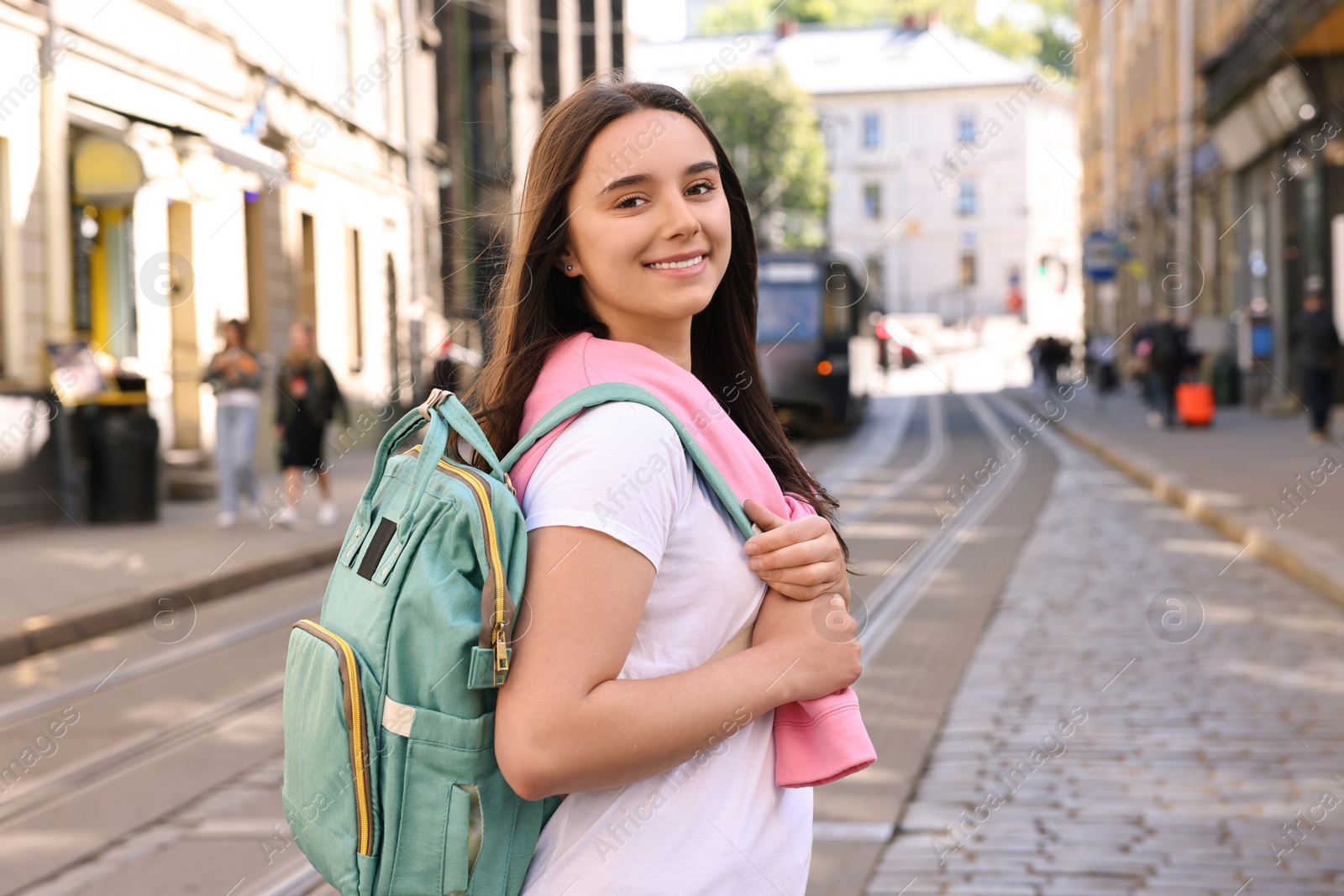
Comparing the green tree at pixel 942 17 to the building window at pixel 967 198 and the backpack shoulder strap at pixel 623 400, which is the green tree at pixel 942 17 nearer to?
the building window at pixel 967 198

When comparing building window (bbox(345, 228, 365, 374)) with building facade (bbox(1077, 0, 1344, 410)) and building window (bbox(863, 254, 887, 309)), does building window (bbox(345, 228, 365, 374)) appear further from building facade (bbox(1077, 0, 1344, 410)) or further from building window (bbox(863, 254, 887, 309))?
building window (bbox(863, 254, 887, 309))

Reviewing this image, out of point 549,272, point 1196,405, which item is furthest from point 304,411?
point 1196,405

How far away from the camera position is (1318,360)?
1694cm

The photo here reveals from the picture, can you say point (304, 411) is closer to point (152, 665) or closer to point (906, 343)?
point (152, 665)

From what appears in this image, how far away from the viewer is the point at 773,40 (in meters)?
79.4

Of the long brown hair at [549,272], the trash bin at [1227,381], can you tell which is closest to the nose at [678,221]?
the long brown hair at [549,272]

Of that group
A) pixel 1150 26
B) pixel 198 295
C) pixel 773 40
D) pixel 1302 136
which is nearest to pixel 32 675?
pixel 198 295

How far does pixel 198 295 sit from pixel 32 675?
11.5 m

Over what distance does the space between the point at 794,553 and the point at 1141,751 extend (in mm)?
4034

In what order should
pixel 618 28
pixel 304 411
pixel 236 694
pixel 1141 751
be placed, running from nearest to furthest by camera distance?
pixel 1141 751 < pixel 236 694 < pixel 304 411 < pixel 618 28

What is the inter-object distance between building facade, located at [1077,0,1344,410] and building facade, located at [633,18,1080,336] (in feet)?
110

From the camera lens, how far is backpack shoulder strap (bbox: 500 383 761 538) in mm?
1500

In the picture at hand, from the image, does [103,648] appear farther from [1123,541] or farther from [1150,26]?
[1150,26]

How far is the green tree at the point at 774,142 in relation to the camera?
187ft
